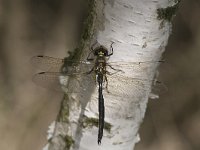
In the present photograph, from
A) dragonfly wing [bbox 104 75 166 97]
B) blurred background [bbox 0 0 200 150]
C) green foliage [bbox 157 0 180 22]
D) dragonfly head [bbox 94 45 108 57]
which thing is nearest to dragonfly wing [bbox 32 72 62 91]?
dragonfly wing [bbox 104 75 166 97]

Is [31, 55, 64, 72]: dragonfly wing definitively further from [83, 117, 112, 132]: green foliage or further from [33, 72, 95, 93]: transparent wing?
[83, 117, 112, 132]: green foliage

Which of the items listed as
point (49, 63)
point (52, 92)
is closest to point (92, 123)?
point (49, 63)

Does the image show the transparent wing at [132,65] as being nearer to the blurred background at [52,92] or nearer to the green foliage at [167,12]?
the green foliage at [167,12]

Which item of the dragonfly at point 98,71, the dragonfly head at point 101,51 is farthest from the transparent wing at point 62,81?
the dragonfly head at point 101,51

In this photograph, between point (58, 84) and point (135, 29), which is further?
point (58, 84)

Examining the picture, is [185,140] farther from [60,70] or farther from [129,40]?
[129,40]

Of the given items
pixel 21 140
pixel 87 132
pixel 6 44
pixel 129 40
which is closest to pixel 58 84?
pixel 87 132

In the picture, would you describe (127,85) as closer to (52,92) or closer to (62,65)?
(62,65)
